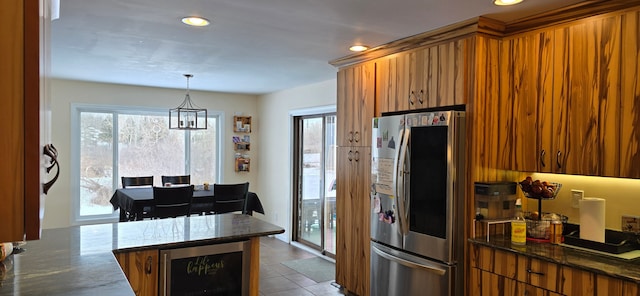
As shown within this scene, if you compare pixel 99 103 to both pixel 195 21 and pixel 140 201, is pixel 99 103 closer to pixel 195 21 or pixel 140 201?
pixel 140 201

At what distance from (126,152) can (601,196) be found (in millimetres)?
5659

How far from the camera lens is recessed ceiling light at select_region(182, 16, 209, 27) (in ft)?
8.61

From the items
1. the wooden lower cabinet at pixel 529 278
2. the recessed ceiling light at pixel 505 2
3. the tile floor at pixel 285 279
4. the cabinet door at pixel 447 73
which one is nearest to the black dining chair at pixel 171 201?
the tile floor at pixel 285 279

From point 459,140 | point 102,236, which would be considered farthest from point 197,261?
point 459,140

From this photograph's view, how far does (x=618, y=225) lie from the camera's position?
7.94 feet

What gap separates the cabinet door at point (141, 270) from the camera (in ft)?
7.29

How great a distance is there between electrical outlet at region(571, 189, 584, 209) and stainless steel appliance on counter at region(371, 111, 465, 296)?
70 cm

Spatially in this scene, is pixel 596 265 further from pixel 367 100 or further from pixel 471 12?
pixel 367 100

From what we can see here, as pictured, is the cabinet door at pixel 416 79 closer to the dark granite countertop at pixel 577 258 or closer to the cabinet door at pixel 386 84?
the cabinet door at pixel 386 84

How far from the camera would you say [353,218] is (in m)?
3.71

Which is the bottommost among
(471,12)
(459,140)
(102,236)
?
(102,236)

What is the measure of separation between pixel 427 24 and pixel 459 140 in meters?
0.77

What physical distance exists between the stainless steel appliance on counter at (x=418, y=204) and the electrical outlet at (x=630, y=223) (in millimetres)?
880

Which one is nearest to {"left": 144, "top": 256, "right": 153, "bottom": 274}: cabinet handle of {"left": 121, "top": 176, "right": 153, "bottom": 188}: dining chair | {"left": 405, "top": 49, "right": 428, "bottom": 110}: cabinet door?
{"left": 405, "top": 49, "right": 428, "bottom": 110}: cabinet door
